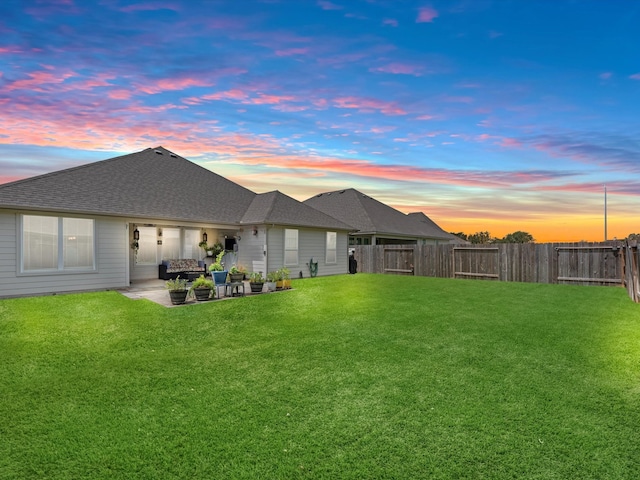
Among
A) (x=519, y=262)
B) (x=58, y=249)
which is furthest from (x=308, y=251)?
(x=58, y=249)

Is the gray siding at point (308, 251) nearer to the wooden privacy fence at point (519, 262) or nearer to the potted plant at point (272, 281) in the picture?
the wooden privacy fence at point (519, 262)

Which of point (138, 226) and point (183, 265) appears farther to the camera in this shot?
point (183, 265)

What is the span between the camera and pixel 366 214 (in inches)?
1084

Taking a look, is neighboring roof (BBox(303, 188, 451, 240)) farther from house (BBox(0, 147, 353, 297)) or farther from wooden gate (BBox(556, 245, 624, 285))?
wooden gate (BBox(556, 245, 624, 285))

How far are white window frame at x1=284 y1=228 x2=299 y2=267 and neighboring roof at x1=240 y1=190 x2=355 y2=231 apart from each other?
0.56 m

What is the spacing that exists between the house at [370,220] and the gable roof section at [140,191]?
9.25m

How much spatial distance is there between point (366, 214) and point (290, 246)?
1103 centimetres

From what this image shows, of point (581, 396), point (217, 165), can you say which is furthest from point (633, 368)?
point (217, 165)

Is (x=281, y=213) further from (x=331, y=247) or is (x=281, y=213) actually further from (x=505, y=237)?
(x=505, y=237)

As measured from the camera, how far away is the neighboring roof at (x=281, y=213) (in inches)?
673

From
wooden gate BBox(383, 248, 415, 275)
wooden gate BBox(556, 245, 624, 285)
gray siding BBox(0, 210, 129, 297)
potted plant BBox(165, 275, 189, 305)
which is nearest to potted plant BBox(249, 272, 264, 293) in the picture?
potted plant BBox(165, 275, 189, 305)

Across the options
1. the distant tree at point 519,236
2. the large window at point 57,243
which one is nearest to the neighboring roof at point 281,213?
the large window at point 57,243

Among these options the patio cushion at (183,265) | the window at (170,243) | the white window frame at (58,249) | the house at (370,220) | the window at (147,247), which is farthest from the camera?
the house at (370,220)

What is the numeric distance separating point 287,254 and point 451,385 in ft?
43.7
